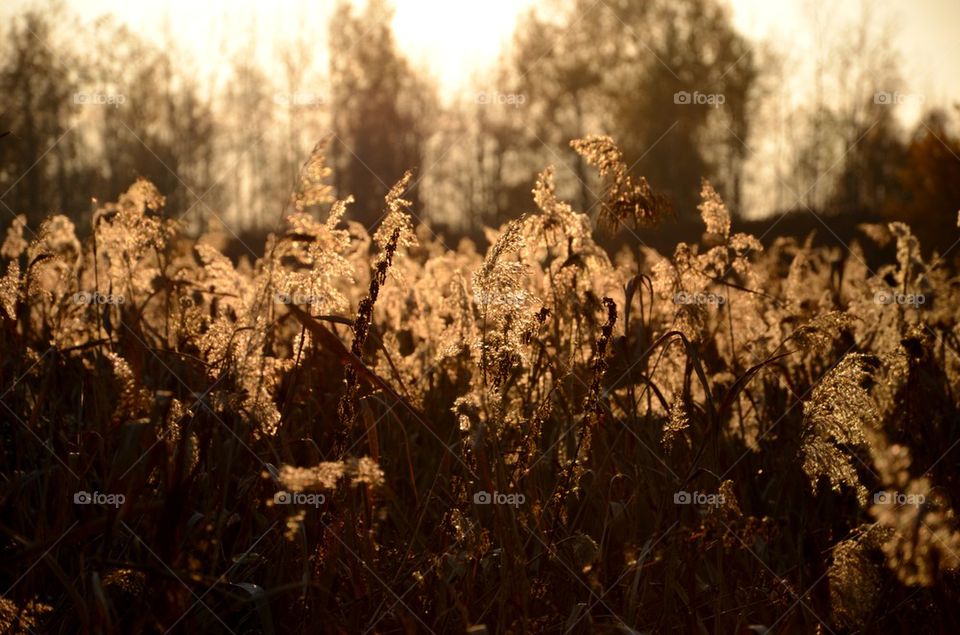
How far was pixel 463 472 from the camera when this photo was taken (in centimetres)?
249

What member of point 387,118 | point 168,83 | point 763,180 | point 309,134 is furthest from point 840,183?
point 168,83

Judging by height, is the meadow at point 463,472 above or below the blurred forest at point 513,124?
below

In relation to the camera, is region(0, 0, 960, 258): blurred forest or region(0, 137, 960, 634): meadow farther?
region(0, 0, 960, 258): blurred forest

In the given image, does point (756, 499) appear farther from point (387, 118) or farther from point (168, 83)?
point (387, 118)

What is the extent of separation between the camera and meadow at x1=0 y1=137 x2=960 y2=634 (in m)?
1.97

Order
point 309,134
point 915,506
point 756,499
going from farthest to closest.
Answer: point 309,134, point 756,499, point 915,506

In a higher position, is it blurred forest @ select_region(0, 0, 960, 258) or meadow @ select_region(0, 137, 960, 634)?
blurred forest @ select_region(0, 0, 960, 258)

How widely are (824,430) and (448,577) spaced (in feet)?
3.13

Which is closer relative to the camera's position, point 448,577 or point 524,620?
point 524,620

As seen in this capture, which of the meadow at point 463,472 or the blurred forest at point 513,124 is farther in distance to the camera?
the blurred forest at point 513,124

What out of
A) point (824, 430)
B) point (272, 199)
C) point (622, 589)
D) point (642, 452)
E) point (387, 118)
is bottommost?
point (622, 589)

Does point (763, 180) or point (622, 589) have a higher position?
point (763, 180)

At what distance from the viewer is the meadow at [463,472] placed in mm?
1974

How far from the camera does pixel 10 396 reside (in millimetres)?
3180
